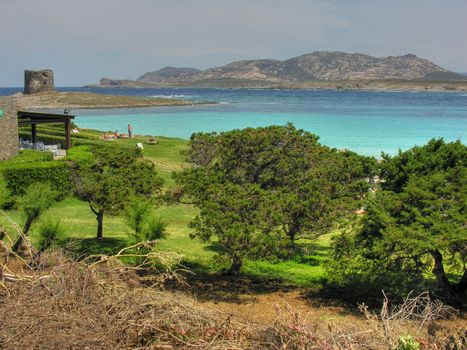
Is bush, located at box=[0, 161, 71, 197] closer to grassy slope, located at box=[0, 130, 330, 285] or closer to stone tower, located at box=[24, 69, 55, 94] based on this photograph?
grassy slope, located at box=[0, 130, 330, 285]

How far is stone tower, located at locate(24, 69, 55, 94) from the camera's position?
322 ft

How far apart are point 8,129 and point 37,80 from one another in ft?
260

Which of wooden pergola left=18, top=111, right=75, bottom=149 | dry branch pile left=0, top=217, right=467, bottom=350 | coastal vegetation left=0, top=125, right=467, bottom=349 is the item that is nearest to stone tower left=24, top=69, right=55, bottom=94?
wooden pergola left=18, top=111, right=75, bottom=149

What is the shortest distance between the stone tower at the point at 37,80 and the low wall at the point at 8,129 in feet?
251

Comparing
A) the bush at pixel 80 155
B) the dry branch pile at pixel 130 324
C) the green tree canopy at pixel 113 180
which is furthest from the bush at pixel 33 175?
the dry branch pile at pixel 130 324

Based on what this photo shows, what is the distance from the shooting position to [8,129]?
27.0 meters

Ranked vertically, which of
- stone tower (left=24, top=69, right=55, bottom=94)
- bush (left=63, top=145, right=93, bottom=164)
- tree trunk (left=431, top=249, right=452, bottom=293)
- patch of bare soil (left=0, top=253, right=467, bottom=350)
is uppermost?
stone tower (left=24, top=69, right=55, bottom=94)

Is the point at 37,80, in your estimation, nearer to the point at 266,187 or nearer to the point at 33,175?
the point at 33,175

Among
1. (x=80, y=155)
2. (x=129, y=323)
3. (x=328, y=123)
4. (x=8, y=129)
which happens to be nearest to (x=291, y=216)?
(x=129, y=323)

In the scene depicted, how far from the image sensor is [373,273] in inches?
535

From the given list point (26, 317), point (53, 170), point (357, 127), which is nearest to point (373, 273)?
point (26, 317)

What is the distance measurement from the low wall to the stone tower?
7658 centimetres

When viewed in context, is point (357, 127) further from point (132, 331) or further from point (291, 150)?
point (132, 331)

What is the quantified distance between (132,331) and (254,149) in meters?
9.88
